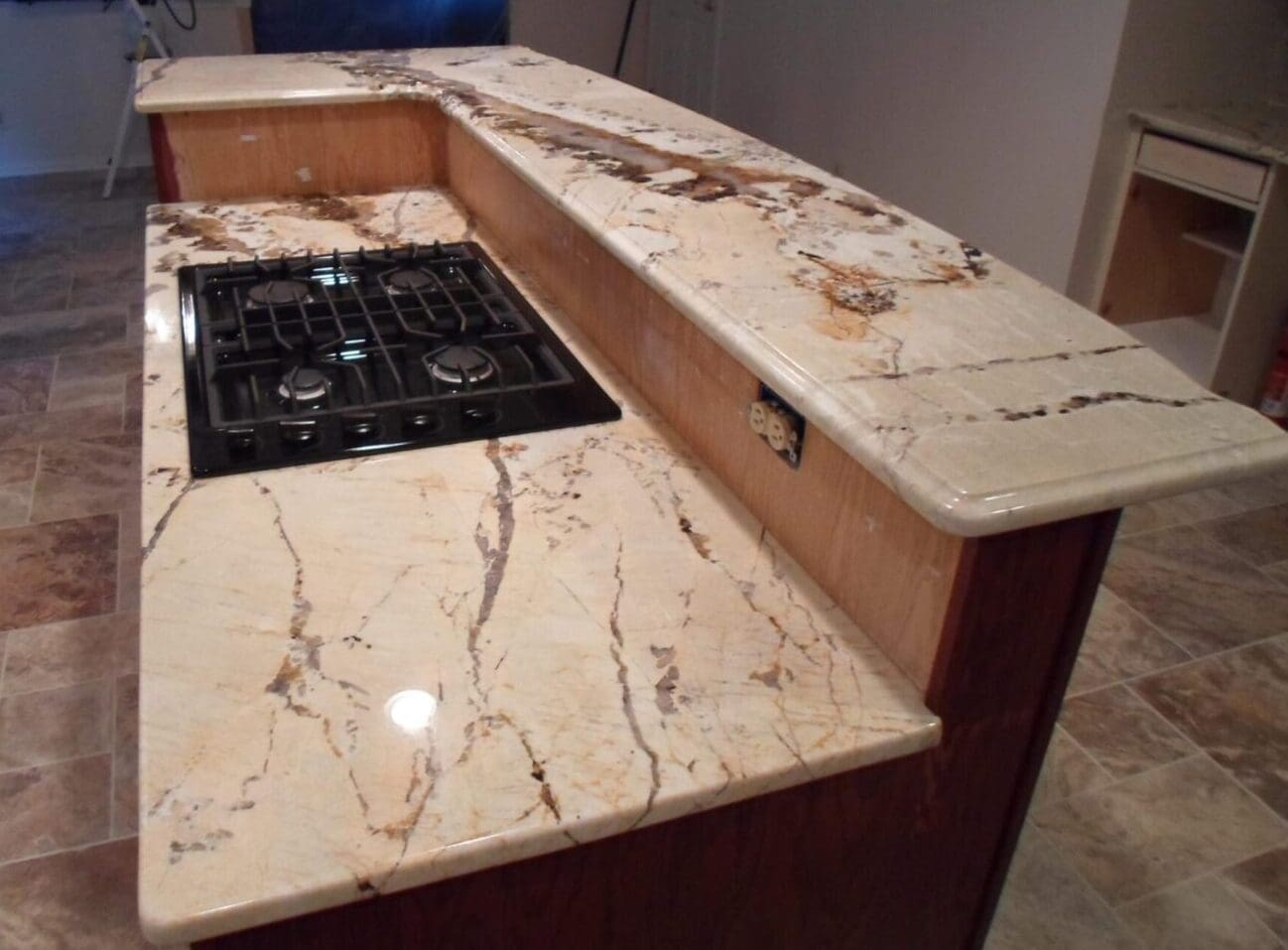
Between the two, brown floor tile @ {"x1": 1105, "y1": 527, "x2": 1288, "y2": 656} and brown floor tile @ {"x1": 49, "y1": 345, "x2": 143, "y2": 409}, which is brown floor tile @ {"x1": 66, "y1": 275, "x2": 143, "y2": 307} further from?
brown floor tile @ {"x1": 1105, "y1": 527, "x2": 1288, "y2": 656}

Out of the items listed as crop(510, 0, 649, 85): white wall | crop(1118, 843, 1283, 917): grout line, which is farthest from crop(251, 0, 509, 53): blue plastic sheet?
crop(1118, 843, 1283, 917): grout line

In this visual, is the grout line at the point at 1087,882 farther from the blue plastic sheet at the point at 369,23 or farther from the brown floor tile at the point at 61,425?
the blue plastic sheet at the point at 369,23

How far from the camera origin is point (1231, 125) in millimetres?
2994

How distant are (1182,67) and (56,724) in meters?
3.31

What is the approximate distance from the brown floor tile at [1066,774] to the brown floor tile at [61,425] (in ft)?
8.22

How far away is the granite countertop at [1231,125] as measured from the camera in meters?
2.82

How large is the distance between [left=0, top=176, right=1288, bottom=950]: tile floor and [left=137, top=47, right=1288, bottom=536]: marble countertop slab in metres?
1.11

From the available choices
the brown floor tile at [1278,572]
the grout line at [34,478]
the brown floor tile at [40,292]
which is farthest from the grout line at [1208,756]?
the brown floor tile at [40,292]

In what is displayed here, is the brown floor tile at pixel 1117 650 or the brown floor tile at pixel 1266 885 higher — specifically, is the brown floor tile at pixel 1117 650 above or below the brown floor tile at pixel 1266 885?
above

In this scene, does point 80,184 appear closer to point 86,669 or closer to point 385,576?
point 86,669

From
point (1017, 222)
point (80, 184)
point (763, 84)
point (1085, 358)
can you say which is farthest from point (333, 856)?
point (80, 184)

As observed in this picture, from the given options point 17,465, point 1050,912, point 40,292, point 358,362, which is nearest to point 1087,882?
point 1050,912

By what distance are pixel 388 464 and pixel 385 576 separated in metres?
0.21

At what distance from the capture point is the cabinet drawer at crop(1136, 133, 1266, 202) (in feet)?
9.42
